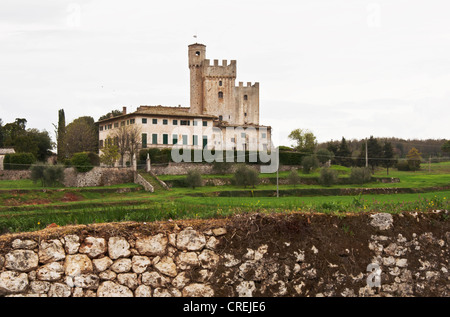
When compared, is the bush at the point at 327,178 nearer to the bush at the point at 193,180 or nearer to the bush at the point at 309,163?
the bush at the point at 309,163

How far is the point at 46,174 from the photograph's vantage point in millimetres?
43375

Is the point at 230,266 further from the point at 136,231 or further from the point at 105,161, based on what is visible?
the point at 105,161

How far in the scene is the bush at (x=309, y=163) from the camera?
57219 mm

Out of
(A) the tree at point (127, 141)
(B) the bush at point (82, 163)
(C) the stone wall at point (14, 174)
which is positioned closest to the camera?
(B) the bush at point (82, 163)

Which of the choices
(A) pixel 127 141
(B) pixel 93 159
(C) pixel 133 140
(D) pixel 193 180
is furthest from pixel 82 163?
(D) pixel 193 180

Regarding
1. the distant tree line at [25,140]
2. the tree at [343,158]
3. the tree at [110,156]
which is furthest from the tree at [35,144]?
the tree at [343,158]

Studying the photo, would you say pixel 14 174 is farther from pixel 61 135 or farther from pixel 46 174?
pixel 61 135

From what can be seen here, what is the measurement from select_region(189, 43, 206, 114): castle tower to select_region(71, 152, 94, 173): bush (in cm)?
2768

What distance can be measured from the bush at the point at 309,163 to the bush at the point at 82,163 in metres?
24.1

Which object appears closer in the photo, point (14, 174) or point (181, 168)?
point (14, 174)

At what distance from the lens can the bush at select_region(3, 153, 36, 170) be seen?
49188mm

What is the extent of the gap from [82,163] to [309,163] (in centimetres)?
2542

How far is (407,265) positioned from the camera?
11164 millimetres
